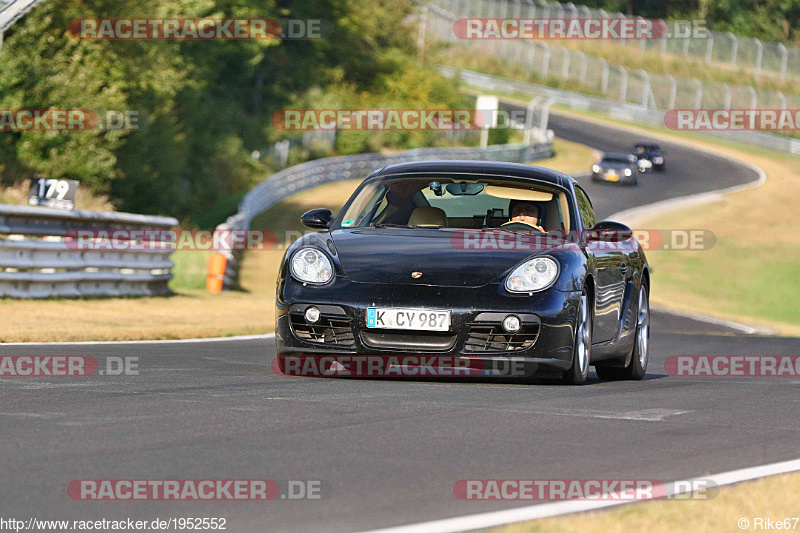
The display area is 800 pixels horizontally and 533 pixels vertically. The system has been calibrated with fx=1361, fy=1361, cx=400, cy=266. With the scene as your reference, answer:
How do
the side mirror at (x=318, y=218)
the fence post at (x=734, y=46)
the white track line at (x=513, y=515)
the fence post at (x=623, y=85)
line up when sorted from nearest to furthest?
the white track line at (x=513, y=515), the side mirror at (x=318, y=218), the fence post at (x=734, y=46), the fence post at (x=623, y=85)

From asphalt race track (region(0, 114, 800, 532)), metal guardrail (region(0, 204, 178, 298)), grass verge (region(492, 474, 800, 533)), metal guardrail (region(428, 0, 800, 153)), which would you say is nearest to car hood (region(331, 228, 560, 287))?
asphalt race track (region(0, 114, 800, 532))

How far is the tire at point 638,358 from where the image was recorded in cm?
1067

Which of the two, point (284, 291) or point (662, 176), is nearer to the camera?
point (284, 291)

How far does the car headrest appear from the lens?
9641mm

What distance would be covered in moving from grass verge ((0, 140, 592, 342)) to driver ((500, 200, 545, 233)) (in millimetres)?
4370

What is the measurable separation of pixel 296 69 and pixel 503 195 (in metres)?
51.2

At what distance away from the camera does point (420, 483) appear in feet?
16.6

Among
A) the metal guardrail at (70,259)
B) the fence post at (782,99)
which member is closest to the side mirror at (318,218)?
the metal guardrail at (70,259)

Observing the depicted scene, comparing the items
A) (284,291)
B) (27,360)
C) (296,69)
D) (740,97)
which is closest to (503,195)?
(284,291)

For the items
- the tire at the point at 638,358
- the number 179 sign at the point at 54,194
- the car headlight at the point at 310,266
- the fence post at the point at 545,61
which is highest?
the fence post at the point at 545,61

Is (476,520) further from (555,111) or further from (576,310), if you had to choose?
(555,111)

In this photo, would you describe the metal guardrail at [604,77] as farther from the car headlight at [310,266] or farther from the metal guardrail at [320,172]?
the car headlight at [310,266]

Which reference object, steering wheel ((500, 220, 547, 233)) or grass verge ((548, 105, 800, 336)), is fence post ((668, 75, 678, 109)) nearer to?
grass verge ((548, 105, 800, 336))

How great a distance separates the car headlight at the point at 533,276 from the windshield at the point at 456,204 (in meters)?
0.94
